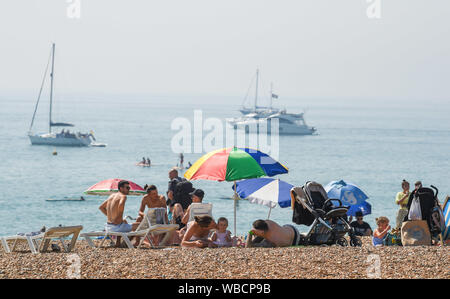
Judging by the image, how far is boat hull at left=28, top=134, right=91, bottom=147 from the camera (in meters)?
105

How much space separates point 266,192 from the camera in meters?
13.1

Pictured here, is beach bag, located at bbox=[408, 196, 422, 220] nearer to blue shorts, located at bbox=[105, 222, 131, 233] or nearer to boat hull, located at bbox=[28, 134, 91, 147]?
blue shorts, located at bbox=[105, 222, 131, 233]

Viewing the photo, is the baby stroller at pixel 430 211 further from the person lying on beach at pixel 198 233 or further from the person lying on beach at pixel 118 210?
the person lying on beach at pixel 118 210

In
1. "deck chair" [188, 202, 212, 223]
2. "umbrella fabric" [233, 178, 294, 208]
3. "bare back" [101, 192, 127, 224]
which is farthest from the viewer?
"umbrella fabric" [233, 178, 294, 208]

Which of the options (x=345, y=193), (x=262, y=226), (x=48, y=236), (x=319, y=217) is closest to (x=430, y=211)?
(x=319, y=217)

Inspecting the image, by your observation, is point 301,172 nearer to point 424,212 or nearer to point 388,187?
point 388,187

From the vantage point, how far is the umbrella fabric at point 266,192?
12.9 m

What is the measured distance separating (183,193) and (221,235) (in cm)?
163

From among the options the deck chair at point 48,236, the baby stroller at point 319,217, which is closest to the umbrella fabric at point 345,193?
the baby stroller at point 319,217

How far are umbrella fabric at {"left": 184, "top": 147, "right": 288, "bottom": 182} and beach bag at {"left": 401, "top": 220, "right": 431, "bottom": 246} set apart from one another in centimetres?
254

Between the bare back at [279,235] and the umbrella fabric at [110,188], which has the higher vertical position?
the umbrella fabric at [110,188]

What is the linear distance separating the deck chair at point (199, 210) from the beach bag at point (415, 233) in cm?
303

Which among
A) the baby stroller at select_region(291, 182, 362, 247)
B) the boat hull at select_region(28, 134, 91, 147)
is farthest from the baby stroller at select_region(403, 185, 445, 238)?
the boat hull at select_region(28, 134, 91, 147)
